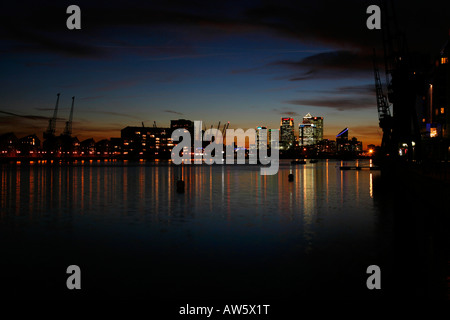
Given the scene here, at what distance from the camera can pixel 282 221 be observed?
2961 centimetres

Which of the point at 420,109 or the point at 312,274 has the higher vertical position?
the point at 420,109

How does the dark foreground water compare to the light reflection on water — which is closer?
the dark foreground water

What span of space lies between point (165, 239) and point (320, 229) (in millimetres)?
9201

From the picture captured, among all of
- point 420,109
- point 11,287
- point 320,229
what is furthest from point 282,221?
point 420,109

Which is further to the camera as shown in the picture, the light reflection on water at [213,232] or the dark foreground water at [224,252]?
the light reflection on water at [213,232]

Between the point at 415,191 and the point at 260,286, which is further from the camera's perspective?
the point at 415,191

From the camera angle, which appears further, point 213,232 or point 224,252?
point 213,232

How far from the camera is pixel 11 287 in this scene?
13609 millimetres
